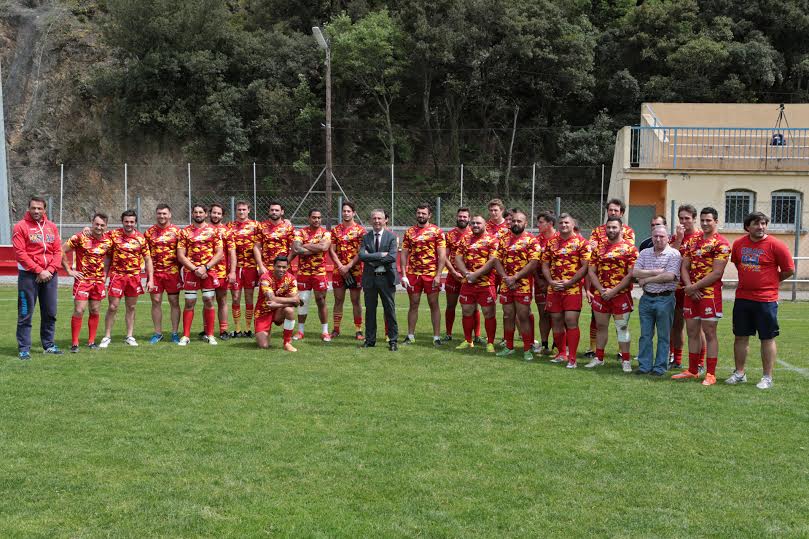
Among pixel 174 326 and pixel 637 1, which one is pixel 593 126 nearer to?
pixel 637 1

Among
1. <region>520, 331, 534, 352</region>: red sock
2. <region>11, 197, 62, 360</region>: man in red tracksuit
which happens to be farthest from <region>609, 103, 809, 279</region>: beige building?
<region>11, 197, 62, 360</region>: man in red tracksuit

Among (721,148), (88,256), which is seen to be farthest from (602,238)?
(721,148)

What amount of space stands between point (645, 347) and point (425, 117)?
90.7 feet

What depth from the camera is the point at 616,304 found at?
8.88m

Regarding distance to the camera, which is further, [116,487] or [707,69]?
[707,69]

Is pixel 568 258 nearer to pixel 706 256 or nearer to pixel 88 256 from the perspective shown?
pixel 706 256

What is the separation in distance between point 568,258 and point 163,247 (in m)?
5.38

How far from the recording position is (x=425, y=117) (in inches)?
1380

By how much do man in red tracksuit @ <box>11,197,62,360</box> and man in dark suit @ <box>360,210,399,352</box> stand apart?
→ 386 cm

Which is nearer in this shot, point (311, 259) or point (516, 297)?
point (516, 297)

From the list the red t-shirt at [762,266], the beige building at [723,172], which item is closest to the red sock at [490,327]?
the red t-shirt at [762,266]

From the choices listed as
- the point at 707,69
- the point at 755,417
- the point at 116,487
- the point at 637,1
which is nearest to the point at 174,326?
the point at 116,487

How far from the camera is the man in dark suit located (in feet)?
33.0

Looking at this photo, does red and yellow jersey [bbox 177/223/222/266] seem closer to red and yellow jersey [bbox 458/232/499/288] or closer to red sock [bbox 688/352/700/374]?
red and yellow jersey [bbox 458/232/499/288]
